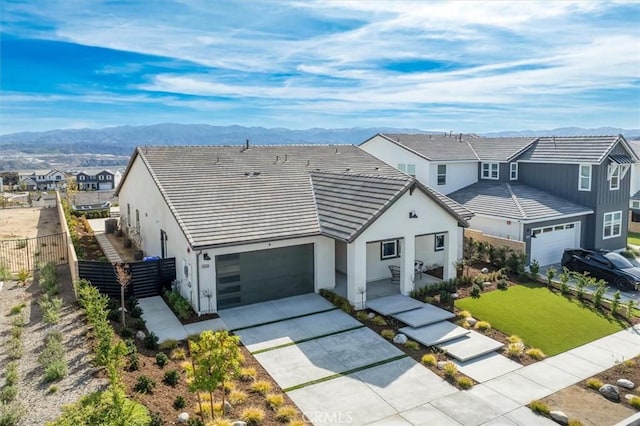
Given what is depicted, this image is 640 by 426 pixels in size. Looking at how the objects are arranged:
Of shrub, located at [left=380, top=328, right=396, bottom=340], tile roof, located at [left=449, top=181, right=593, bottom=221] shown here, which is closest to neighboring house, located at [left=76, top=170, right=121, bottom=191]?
tile roof, located at [left=449, top=181, right=593, bottom=221]

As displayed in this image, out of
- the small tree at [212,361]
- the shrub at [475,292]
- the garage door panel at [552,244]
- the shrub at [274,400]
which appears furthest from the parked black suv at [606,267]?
the small tree at [212,361]

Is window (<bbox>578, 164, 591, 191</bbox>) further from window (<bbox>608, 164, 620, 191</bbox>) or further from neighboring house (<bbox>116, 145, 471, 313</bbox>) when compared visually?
neighboring house (<bbox>116, 145, 471, 313</bbox>)

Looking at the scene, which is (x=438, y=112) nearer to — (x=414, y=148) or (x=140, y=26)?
(x=414, y=148)

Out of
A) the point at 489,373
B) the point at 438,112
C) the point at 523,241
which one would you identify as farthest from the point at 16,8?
the point at 438,112

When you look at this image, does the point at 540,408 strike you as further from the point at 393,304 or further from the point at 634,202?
the point at 634,202

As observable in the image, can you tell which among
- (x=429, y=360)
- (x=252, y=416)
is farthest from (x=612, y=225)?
(x=252, y=416)

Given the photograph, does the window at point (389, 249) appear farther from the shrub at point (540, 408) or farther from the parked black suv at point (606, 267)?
the shrub at point (540, 408)
